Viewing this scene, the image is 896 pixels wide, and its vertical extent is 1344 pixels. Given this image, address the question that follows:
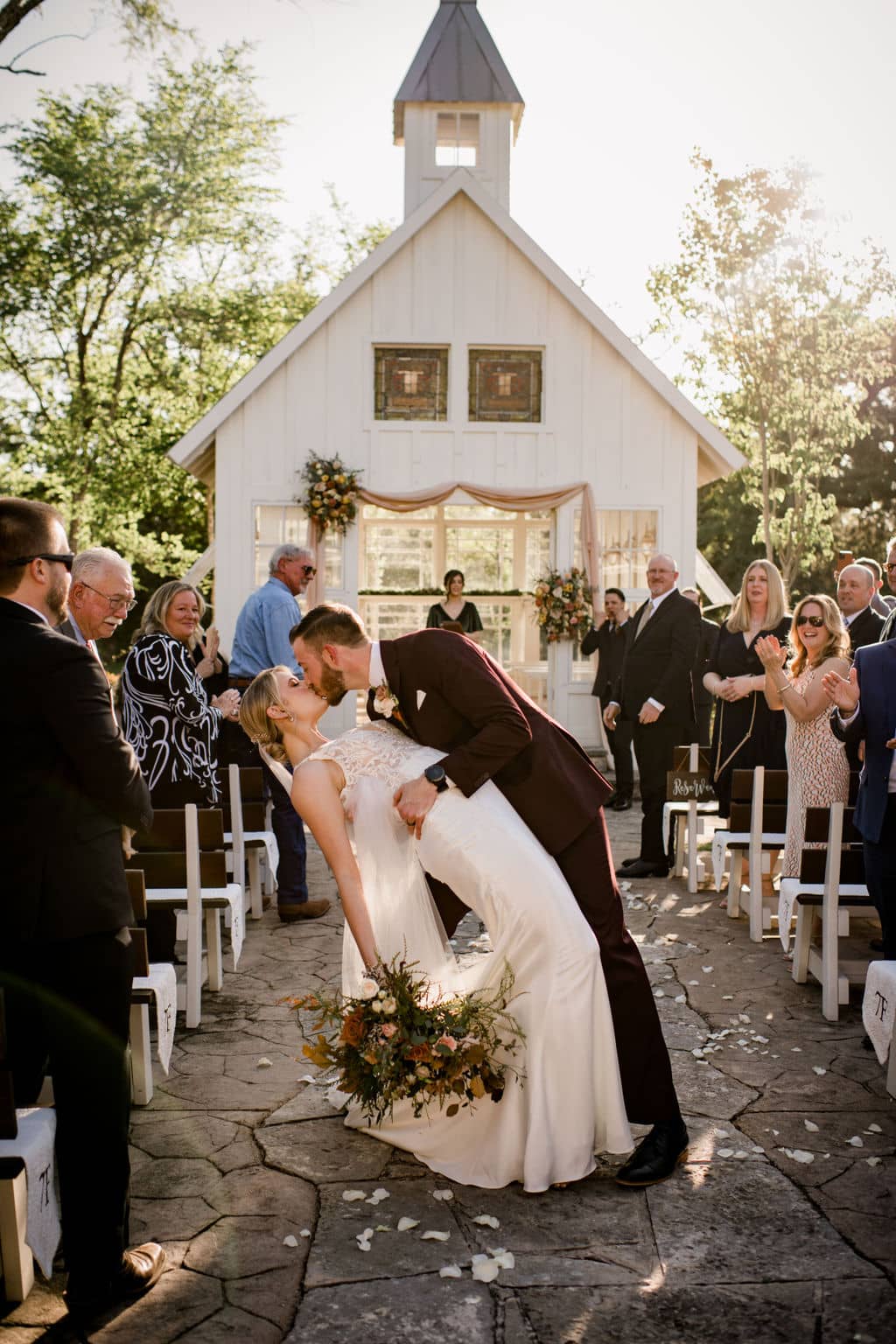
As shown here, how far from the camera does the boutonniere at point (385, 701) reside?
4.18 meters

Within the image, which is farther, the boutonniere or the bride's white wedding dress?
the boutonniere

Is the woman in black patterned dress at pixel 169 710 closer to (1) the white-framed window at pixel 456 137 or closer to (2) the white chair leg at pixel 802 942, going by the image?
(2) the white chair leg at pixel 802 942

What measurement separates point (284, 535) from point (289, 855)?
747 centimetres

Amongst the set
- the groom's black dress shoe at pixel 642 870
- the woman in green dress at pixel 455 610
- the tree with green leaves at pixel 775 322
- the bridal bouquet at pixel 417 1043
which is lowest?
the groom's black dress shoe at pixel 642 870

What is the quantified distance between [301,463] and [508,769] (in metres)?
11.3

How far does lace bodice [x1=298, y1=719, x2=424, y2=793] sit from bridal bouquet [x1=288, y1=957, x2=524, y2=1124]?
640 millimetres

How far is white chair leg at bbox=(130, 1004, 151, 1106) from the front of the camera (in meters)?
Answer: 4.70

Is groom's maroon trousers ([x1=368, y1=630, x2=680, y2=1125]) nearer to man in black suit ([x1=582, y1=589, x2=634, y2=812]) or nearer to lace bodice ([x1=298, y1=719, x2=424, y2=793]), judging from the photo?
lace bodice ([x1=298, y1=719, x2=424, y2=793])

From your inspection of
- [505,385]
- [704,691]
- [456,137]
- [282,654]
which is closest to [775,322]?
[456,137]

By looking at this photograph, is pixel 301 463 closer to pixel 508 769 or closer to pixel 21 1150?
pixel 508 769

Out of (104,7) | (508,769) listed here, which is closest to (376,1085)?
(508,769)

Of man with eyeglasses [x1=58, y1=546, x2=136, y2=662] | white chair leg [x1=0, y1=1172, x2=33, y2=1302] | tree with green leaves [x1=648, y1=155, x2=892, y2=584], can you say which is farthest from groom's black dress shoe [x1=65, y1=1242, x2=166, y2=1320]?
tree with green leaves [x1=648, y1=155, x2=892, y2=584]

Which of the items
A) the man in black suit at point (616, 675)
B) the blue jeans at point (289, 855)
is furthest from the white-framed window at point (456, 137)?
the blue jeans at point (289, 855)

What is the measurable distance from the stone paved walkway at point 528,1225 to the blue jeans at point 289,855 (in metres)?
2.43
